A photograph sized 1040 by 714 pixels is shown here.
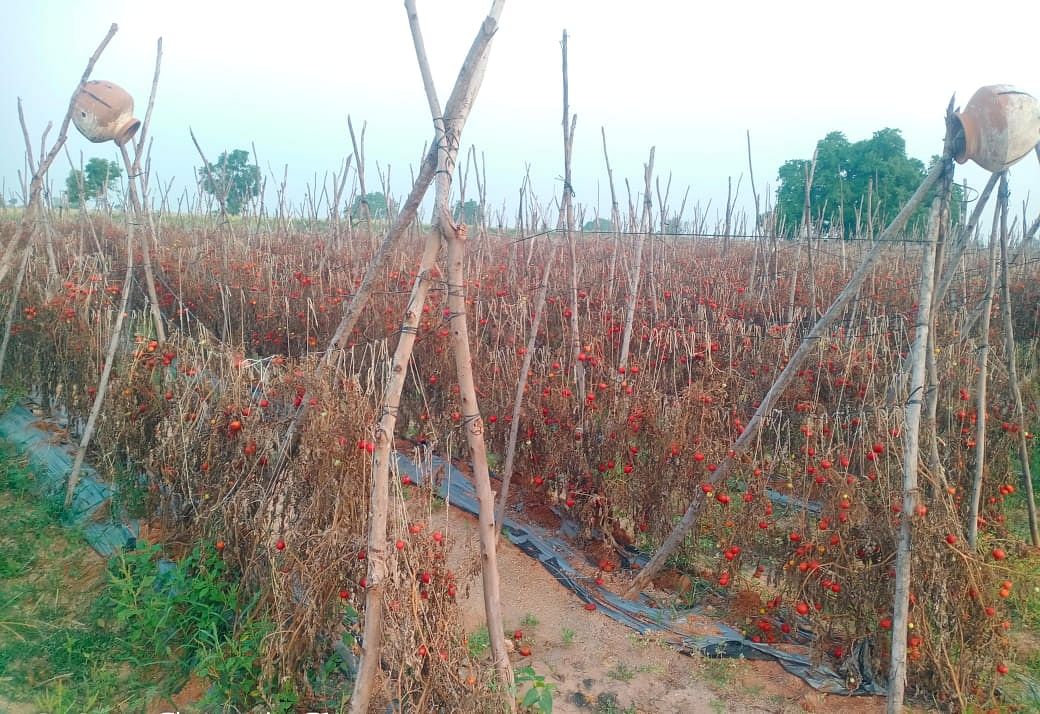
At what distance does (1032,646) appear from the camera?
2422 mm

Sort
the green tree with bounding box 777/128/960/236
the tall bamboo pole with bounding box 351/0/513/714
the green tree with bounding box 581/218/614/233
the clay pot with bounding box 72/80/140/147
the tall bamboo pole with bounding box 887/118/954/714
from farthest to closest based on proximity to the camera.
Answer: the green tree with bounding box 777/128/960/236 < the green tree with bounding box 581/218/614/233 < the clay pot with bounding box 72/80/140/147 < the tall bamboo pole with bounding box 887/118/954/714 < the tall bamboo pole with bounding box 351/0/513/714

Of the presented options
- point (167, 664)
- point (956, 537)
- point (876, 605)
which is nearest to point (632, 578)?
point (876, 605)

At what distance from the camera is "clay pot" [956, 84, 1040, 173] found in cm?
172

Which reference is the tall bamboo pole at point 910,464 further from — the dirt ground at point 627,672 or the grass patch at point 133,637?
the grass patch at point 133,637

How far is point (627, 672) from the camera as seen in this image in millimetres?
2236

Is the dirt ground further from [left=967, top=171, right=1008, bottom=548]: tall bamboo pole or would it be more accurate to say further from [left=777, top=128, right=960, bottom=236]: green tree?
[left=777, top=128, right=960, bottom=236]: green tree

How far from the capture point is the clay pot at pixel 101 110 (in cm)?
312

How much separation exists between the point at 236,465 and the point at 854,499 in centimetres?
194

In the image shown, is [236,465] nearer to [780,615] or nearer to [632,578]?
[632,578]

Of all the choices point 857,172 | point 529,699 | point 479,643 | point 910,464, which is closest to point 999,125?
point 910,464

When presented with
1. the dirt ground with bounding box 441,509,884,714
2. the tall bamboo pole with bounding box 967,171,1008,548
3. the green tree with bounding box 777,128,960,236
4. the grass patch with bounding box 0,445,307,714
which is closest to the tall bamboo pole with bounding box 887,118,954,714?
the dirt ground with bounding box 441,509,884,714

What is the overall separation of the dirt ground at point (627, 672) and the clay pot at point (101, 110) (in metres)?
2.61

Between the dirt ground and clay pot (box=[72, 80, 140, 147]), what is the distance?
2.61 metres

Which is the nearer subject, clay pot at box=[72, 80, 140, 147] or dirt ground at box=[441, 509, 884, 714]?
dirt ground at box=[441, 509, 884, 714]
